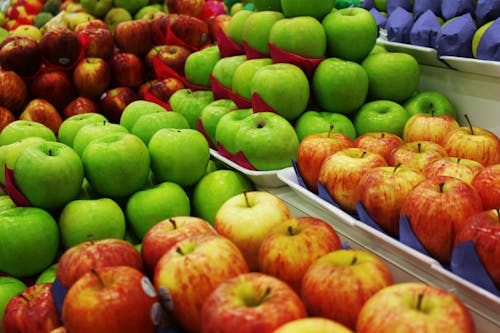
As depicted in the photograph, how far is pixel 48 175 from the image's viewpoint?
158 centimetres

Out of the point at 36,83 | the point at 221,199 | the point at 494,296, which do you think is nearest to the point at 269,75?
the point at 221,199

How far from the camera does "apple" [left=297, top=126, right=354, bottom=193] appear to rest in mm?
1682

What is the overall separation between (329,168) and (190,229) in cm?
55

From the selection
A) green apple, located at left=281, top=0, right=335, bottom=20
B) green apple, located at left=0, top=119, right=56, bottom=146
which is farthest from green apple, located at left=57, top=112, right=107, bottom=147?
green apple, located at left=281, top=0, right=335, bottom=20

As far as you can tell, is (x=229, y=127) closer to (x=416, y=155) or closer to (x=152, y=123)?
(x=152, y=123)

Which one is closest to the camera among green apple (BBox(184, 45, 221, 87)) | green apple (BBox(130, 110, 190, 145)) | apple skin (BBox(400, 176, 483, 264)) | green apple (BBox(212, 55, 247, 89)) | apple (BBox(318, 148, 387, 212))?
apple skin (BBox(400, 176, 483, 264))

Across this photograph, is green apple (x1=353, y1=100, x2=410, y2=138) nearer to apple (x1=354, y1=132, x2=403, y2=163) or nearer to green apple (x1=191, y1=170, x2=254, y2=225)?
apple (x1=354, y1=132, x2=403, y2=163)

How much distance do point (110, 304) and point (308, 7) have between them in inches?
63.3

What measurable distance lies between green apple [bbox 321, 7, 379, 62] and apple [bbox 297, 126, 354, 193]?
21.6 inches

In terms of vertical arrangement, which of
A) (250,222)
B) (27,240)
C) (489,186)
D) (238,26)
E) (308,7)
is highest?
(308,7)

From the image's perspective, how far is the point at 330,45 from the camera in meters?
2.17

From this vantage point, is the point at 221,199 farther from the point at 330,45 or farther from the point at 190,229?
the point at 330,45

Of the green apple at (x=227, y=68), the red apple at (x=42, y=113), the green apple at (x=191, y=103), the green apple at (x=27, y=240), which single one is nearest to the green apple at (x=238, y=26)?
the green apple at (x=227, y=68)

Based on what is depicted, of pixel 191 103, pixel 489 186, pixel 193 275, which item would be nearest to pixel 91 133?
pixel 191 103
